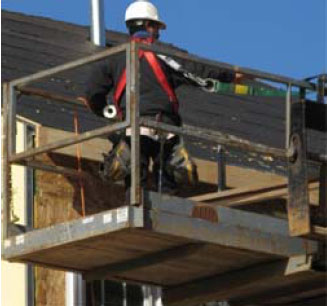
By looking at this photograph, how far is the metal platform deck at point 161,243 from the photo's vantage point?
12.5 meters

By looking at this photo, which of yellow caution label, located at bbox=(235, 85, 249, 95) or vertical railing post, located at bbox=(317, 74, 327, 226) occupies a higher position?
yellow caution label, located at bbox=(235, 85, 249, 95)

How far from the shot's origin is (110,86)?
1387cm

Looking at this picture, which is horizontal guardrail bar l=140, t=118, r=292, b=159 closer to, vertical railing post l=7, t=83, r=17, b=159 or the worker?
the worker

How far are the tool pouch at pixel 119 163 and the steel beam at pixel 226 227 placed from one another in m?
0.82

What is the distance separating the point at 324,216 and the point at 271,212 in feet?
14.4

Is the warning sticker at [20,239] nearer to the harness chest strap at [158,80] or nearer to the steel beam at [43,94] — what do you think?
the harness chest strap at [158,80]

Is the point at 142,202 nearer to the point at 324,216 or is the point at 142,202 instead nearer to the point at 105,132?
the point at 105,132

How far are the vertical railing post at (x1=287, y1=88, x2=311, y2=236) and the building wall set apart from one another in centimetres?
342

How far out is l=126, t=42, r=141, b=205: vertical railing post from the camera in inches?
493

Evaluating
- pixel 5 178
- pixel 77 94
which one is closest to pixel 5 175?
pixel 5 178

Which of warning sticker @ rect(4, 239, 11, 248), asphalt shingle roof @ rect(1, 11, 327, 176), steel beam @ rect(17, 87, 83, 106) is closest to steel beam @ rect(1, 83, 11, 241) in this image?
warning sticker @ rect(4, 239, 11, 248)

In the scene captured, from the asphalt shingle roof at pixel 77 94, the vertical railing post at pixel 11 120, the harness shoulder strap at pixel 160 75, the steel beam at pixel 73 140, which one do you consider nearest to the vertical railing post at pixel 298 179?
the harness shoulder strap at pixel 160 75

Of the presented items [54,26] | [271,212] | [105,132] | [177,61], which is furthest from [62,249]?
[54,26]

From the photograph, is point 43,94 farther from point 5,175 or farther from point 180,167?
point 180,167
